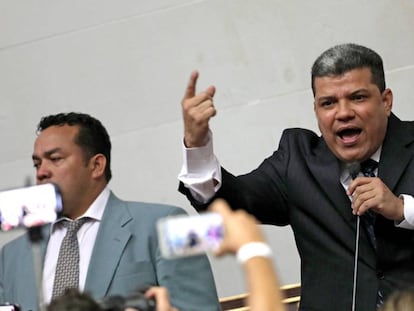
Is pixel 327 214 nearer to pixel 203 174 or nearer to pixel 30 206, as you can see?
pixel 203 174

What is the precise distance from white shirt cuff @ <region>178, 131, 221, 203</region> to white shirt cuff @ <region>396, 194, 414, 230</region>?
432 mm

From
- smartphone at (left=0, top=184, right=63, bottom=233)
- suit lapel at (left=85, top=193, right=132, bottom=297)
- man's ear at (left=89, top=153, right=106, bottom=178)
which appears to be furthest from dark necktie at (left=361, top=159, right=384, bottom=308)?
smartphone at (left=0, top=184, right=63, bottom=233)

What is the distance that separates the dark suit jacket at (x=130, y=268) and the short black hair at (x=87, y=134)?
0.57 feet

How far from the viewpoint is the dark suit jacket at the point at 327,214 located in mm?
2832

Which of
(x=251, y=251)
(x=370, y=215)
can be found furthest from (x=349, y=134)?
(x=251, y=251)

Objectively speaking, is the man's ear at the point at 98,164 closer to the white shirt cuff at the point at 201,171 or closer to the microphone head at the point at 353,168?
the white shirt cuff at the point at 201,171

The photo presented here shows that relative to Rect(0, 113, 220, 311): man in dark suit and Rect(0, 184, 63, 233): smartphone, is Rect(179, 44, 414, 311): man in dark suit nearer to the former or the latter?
Rect(0, 113, 220, 311): man in dark suit

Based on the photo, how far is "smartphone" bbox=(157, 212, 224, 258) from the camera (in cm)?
174

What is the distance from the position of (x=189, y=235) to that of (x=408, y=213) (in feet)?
3.66

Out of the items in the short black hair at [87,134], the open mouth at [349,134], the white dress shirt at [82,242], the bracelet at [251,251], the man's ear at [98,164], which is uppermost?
the short black hair at [87,134]

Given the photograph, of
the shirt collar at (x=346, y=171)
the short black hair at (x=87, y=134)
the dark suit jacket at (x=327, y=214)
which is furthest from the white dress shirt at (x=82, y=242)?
the shirt collar at (x=346, y=171)

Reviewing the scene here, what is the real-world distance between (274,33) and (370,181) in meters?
1.19

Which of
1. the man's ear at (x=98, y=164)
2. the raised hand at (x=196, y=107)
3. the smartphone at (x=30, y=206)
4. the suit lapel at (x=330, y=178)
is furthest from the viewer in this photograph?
the man's ear at (x=98, y=164)

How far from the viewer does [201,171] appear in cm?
284
